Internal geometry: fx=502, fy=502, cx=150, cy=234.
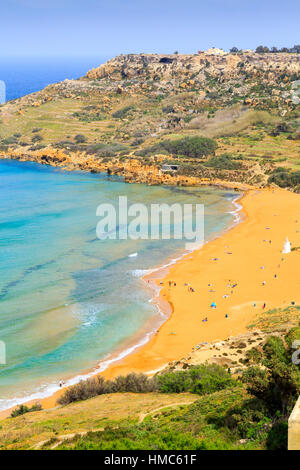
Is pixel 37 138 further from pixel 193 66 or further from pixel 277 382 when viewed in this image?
pixel 277 382

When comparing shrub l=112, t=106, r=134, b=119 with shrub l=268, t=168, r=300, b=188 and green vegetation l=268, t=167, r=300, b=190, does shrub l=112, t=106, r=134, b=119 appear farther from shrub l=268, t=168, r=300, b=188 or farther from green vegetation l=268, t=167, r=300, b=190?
shrub l=268, t=168, r=300, b=188

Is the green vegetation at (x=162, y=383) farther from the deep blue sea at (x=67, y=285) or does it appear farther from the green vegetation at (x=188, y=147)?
the green vegetation at (x=188, y=147)

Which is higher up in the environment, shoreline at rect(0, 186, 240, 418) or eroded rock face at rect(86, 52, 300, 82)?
eroded rock face at rect(86, 52, 300, 82)

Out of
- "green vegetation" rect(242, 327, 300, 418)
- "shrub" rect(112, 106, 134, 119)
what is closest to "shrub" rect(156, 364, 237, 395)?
"green vegetation" rect(242, 327, 300, 418)

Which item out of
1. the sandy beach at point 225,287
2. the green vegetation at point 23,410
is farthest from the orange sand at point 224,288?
the green vegetation at point 23,410

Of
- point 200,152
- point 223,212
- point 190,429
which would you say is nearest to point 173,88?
point 200,152
